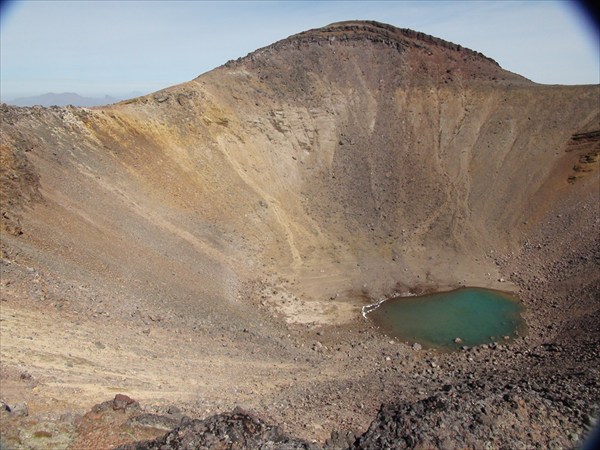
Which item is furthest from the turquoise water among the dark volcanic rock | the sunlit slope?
the dark volcanic rock

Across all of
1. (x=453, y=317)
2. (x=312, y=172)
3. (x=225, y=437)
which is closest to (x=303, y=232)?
(x=312, y=172)

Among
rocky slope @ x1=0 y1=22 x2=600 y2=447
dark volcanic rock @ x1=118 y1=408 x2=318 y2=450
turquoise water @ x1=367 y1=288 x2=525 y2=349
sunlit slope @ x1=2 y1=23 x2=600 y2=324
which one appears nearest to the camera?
dark volcanic rock @ x1=118 y1=408 x2=318 y2=450

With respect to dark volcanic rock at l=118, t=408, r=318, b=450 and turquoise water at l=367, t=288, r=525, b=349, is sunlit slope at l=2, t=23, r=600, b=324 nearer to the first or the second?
turquoise water at l=367, t=288, r=525, b=349

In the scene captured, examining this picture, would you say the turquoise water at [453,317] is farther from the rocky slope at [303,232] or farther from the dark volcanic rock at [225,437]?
the dark volcanic rock at [225,437]

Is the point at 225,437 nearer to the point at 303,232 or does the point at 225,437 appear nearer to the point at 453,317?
the point at 453,317

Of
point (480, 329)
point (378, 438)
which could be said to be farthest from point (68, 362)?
point (480, 329)

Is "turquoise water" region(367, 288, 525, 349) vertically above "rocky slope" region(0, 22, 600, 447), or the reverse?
"rocky slope" region(0, 22, 600, 447)
